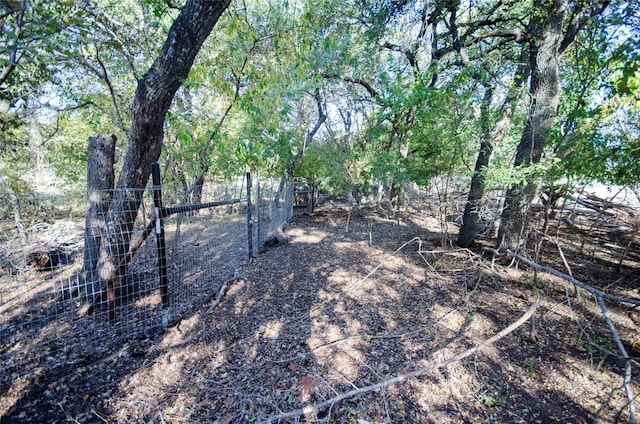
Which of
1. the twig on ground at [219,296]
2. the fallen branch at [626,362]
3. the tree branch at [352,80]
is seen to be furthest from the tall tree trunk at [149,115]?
the tree branch at [352,80]

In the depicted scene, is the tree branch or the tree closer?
the tree

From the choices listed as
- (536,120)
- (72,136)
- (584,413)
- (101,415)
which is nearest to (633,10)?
(536,120)

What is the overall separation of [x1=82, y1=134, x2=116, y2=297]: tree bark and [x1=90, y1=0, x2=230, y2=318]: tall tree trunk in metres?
0.14

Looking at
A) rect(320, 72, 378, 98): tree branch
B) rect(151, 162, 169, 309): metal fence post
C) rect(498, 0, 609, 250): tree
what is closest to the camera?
rect(151, 162, 169, 309): metal fence post

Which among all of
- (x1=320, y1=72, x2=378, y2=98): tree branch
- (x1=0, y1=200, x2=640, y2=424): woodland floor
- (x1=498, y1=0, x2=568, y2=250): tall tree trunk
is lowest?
(x1=0, y1=200, x2=640, y2=424): woodland floor

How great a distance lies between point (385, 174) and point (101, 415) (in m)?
4.94

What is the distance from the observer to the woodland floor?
212 centimetres

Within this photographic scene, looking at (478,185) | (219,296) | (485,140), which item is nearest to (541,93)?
(485,140)

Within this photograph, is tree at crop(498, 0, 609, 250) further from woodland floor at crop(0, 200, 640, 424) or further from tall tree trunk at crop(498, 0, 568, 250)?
woodland floor at crop(0, 200, 640, 424)

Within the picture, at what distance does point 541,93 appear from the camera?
4.38 metres

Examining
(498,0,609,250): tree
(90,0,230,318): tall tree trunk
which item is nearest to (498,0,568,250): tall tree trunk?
(498,0,609,250): tree

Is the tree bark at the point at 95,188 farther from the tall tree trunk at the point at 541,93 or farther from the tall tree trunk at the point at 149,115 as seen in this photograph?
the tall tree trunk at the point at 541,93

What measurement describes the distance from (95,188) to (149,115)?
1.16 metres

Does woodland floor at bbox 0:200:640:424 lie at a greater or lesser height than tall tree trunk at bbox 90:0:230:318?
lesser
